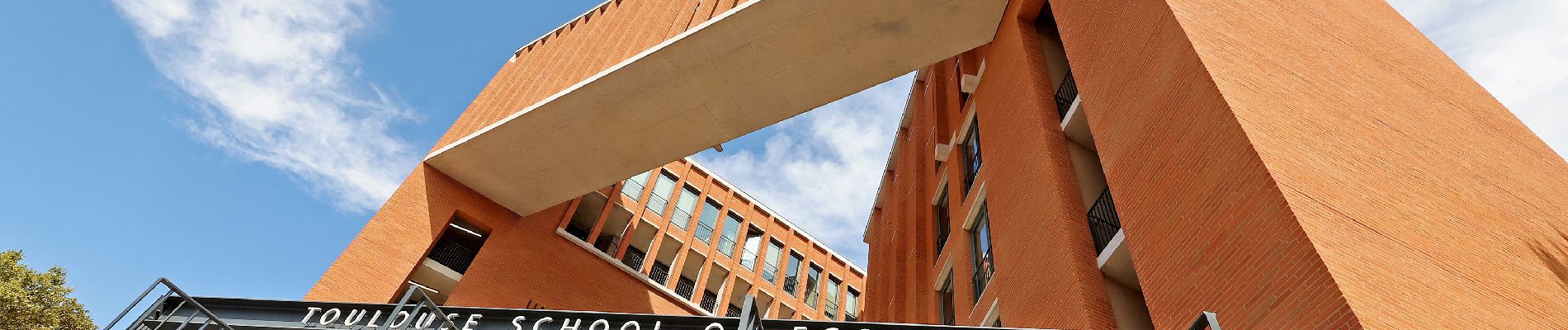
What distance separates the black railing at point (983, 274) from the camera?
603 inches

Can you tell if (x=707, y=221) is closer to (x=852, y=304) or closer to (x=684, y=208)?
(x=684, y=208)

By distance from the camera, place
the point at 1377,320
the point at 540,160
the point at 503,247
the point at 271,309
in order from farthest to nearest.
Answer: the point at 503,247, the point at 540,160, the point at 271,309, the point at 1377,320

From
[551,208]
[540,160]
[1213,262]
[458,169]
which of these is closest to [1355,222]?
[1213,262]

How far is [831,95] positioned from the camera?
1808cm

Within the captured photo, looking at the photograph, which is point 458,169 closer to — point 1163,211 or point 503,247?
point 503,247

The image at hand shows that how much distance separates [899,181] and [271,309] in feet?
67.9

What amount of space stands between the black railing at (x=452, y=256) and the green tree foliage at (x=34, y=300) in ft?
31.8

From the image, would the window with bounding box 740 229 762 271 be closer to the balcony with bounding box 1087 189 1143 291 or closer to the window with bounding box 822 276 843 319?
the window with bounding box 822 276 843 319

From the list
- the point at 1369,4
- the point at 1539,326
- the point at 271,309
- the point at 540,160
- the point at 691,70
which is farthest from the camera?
the point at 540,160

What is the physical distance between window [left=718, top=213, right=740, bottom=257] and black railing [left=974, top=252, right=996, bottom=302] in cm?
1734

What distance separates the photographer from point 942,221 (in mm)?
21609

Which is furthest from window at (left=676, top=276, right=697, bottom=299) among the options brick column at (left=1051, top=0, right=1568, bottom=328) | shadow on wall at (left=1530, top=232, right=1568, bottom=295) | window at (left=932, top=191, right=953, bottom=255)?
shadow on wall at (left=1530, top=232, right=1568, bottom=295)

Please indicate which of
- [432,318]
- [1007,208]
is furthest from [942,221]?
[432,318]

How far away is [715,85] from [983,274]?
6641 mm
